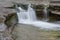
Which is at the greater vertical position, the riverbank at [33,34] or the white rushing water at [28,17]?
the white rushing water at [28,17]

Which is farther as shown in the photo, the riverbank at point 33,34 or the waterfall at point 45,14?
the waterfall at point 45,14

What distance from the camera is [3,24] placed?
232 inches

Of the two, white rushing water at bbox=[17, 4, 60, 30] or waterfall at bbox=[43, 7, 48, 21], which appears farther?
waterfall at bbox=[43, 7, 48, 21]

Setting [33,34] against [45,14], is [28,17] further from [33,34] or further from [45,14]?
[33,34]

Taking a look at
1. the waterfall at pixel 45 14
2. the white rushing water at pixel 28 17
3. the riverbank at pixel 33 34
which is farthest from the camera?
the waterfall at pixel 45 14

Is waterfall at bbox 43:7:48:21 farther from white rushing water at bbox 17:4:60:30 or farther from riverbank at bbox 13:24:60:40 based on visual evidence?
riverbank at bbox 13:24:60:40

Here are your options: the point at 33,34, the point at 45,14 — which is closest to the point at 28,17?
the point at 45,14

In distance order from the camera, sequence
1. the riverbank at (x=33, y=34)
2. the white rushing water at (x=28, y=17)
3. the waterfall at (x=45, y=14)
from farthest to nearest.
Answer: the waterfall at (x=45, y=14), the white rushing water at (x=28, y=17), the riverbank at (x=33, y=34)

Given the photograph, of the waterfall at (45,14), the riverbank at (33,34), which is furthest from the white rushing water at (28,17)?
the riverbank at (33,34)

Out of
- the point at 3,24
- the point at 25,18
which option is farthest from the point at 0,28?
the point at 25,18

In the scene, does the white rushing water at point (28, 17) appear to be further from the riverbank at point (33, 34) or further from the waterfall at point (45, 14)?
the riverbank at point (33, 34)

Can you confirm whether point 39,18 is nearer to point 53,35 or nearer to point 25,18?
point 25,18

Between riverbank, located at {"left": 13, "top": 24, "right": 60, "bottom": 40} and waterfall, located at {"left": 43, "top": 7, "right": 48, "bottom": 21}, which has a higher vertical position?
waterfall, located at {"left": 43, "top": 7, "right": 48, "bottom": 21}

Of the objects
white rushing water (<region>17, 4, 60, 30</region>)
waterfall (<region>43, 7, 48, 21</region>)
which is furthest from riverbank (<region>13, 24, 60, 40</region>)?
waterfall (<region>43, 7, 48, 21</region>)
